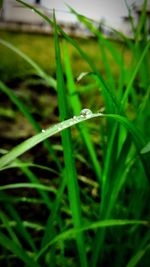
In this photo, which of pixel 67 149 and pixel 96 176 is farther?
pixel 96 176

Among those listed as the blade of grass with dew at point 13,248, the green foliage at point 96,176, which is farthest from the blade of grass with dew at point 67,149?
the blade of grass with dew at point 13,248

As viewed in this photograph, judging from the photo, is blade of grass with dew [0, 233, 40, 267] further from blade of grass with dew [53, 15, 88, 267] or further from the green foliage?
blade of grass with dew [53, 15, 88, 267]

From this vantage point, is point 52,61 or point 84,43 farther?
point 84,43

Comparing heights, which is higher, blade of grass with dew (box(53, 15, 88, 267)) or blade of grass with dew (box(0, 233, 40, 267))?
blade of grass with dew (box(53, 15, 88, 267))

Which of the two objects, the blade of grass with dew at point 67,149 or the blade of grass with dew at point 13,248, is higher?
the blade of grass with dew at point 67,149

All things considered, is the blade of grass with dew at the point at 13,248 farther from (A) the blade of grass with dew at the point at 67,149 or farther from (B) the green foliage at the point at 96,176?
(A) the blade of grass with dew at the point at 67,149

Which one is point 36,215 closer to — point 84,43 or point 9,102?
point 9,102

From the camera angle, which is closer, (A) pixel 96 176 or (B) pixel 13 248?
(B) pixel 13 248

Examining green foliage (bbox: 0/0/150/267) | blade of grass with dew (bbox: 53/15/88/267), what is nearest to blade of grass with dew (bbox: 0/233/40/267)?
green foliage (bbox: 0/0/150/267)

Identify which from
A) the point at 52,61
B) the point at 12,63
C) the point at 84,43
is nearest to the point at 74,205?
the point at 12,63

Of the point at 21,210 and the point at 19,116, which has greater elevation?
the point at 19,116

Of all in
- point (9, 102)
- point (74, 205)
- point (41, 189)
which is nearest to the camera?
point (74, 205)
